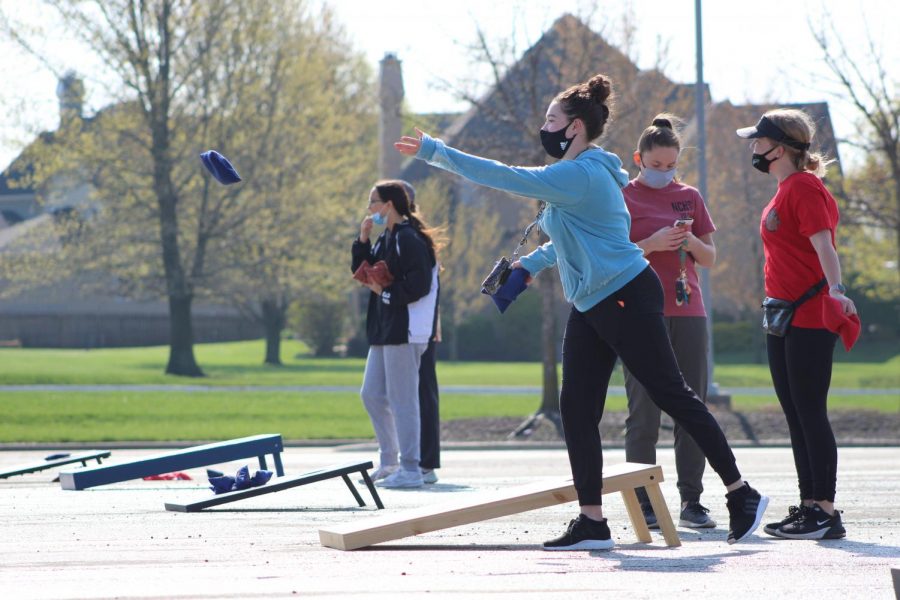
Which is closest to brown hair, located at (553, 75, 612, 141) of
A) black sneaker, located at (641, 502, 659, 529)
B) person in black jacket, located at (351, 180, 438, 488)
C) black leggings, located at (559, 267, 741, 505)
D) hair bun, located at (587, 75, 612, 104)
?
hair bun, located at (587, 75, 612, 104)

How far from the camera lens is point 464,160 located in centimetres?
544

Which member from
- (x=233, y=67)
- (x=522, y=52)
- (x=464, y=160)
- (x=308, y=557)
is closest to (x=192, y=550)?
(x=308, y=557)

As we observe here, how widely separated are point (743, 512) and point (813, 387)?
0.74 meters

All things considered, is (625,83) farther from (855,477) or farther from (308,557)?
(308,557)

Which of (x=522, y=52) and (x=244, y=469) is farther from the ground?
(x=522, y=52)

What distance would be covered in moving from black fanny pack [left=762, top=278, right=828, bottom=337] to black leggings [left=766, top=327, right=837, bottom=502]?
45mm

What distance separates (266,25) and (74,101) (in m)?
5.21

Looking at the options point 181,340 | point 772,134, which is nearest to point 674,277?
point 772,134

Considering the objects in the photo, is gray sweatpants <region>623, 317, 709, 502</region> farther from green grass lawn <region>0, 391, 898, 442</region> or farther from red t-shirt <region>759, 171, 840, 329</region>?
green grass lawn <region>0, 391, 898, 442</region>

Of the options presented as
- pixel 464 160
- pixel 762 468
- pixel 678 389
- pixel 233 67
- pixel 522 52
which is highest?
pixel 233 67

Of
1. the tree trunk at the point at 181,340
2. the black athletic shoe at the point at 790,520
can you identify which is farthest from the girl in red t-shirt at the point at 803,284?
the tree trunk at the point at 181,340

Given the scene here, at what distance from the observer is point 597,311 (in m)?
5.80

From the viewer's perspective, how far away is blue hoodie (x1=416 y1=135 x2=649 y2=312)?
18.4ft

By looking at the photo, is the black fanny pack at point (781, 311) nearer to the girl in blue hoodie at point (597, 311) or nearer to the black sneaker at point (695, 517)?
the girl in blue hoodie at point (597, 311)
